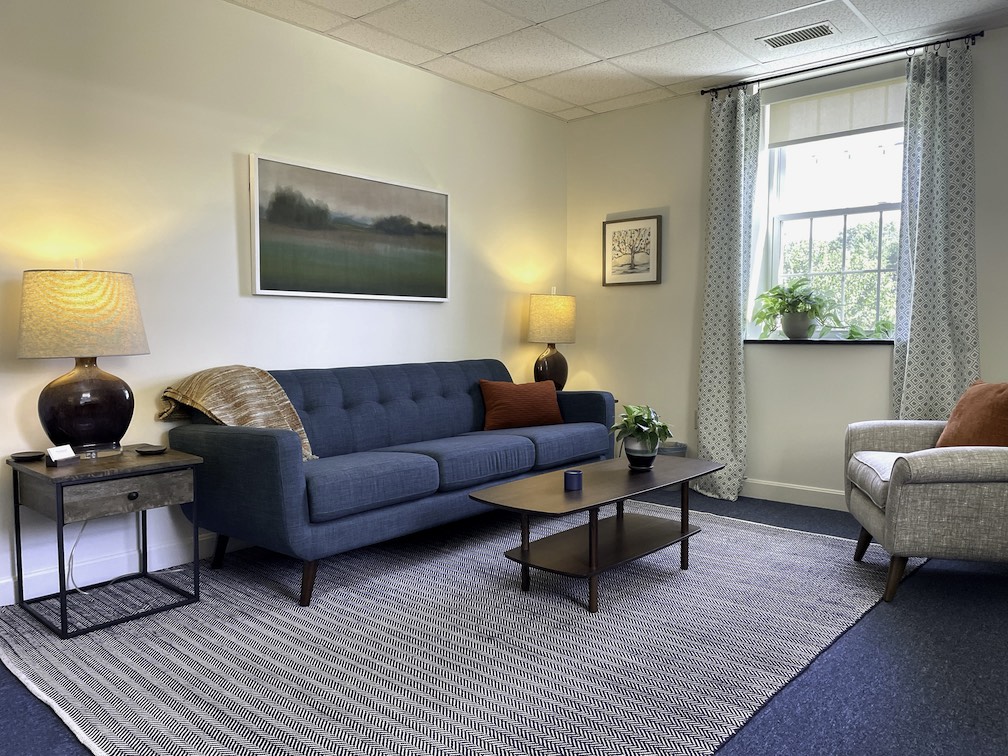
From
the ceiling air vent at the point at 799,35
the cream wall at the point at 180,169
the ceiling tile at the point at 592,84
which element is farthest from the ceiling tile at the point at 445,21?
the ceiling air vent at the point at 799,35

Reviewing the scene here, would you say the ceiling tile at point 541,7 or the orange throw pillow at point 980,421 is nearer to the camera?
the orange throw pillow at point 980,421

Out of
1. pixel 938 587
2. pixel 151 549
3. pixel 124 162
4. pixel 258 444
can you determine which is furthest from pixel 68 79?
pixel 938 587

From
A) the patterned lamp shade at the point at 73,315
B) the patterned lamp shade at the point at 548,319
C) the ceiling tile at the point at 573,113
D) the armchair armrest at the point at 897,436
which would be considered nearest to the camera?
the patterned lamp shade at the point at 73,315

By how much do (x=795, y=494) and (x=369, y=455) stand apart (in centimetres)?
268

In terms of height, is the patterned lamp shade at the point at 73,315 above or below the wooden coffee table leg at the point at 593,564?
above

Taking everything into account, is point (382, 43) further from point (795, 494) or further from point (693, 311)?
point (795, 494)

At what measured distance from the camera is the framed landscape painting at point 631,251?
513 cm

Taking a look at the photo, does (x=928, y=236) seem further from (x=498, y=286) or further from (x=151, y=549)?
(x=151, y=549)

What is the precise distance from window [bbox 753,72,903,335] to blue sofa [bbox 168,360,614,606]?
151 cm

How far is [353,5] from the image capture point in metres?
3.53

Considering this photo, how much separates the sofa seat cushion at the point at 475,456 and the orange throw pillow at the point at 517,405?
0.42m

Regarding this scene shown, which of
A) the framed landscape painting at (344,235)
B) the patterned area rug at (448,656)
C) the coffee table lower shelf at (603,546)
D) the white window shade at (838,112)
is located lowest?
the patterned area rug at (448,656)

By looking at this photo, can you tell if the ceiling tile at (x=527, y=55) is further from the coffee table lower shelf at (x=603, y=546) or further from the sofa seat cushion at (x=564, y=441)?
the coffee table lower shelf at (x=603, y=546)

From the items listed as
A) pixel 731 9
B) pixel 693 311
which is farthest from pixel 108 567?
pixel 731 9
